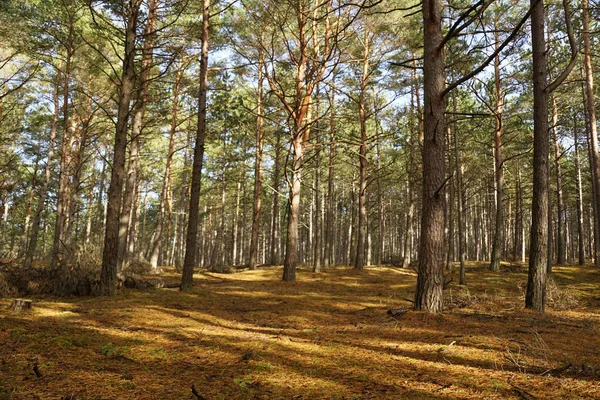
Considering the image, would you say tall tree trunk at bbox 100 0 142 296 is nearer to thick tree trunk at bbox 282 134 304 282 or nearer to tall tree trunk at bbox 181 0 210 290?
tall tree trunk at bbox 181 0 210 290

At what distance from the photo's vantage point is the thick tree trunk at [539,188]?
7.56 meters

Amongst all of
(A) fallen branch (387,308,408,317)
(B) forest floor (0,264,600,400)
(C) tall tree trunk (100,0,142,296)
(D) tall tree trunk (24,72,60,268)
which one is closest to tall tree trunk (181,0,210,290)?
(C) tall tree trunk (100,0,142,296)

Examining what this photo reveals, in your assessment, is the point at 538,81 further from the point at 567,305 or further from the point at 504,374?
the point at 504,374

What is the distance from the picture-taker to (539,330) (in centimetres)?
538

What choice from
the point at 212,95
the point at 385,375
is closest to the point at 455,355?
the point at 385,375

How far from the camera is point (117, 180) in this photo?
8281 mm

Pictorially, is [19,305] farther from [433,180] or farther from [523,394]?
[433,180]

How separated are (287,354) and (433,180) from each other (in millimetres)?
3975

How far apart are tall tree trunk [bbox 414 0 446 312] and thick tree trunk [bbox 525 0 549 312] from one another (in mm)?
2877

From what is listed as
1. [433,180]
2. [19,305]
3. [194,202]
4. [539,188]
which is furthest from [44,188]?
[539,188]

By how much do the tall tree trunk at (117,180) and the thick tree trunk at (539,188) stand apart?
358 inches

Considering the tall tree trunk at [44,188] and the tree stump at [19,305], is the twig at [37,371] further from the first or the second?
the tall tree trunk at [44,188]

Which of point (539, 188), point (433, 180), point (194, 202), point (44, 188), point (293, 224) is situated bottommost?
point (293, 224)

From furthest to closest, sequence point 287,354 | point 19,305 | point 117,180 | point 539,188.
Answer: point 117,180, point 539,188, point 19,305, point 287,354
